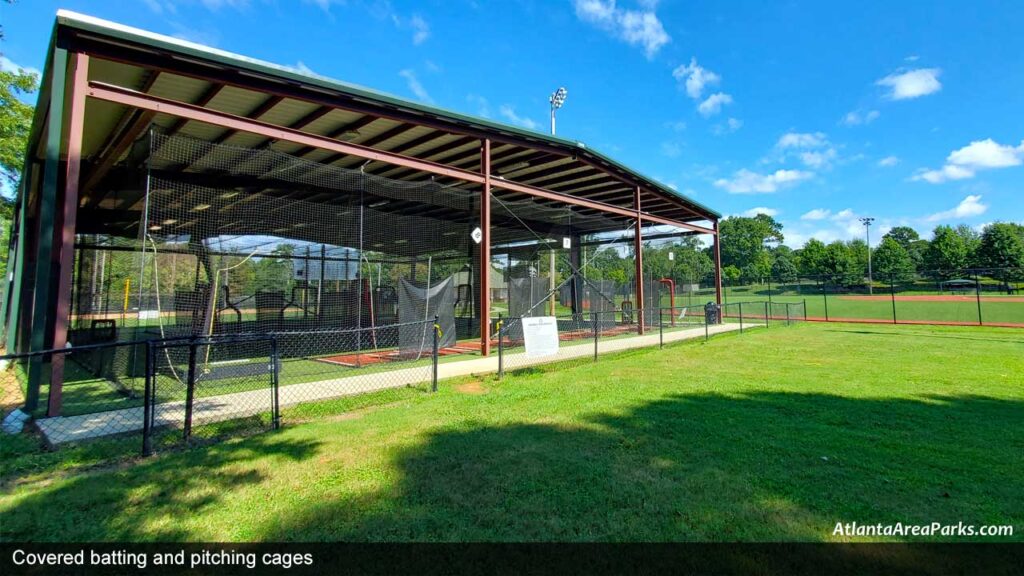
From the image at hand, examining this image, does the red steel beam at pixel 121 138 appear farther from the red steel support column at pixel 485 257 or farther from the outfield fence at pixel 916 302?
the outfield fence at pixel 916 302

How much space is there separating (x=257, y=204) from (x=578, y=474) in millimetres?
→ 12353

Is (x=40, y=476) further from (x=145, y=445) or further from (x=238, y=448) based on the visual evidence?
(x=238, y=448)

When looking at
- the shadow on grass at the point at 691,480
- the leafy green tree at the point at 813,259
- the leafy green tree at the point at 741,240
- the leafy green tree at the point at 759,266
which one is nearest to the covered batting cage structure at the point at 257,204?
the shadow on grass at the point at 691,480

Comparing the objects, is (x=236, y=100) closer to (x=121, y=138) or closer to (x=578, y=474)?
(x=121, y=138)

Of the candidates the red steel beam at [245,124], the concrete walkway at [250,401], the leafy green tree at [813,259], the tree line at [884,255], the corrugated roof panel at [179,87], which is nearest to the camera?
the concrete walkway at [250,401]

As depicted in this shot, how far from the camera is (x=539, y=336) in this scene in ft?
30.7

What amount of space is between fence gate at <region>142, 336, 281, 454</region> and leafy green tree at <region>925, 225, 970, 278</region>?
7826cm

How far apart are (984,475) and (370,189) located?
13.0 metres

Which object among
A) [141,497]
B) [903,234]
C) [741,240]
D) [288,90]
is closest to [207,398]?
[141,497]

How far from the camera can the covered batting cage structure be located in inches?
254

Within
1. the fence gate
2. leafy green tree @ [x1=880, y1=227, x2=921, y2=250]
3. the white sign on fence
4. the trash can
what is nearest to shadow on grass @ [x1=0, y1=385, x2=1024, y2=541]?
the fence gate

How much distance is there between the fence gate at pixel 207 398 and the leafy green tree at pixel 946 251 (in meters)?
78.3

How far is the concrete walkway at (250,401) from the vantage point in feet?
16.6

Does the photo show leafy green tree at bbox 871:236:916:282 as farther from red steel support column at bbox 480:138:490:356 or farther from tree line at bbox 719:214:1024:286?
red steel support column at bbox 480:138:490:356
